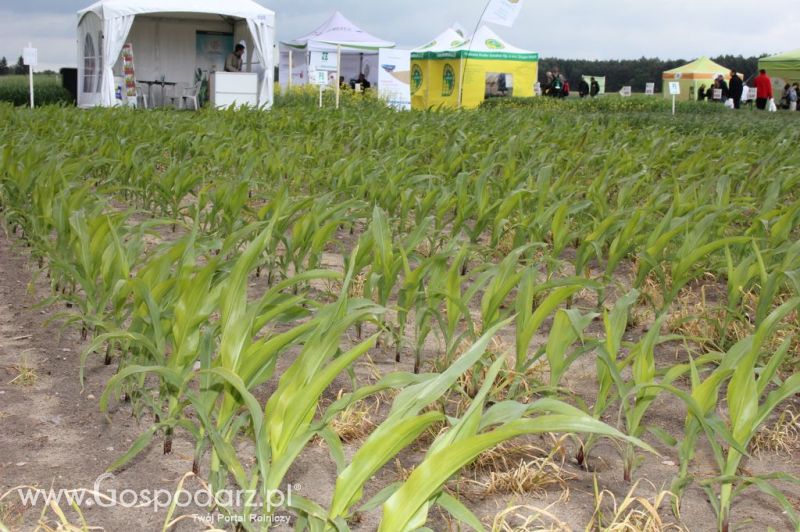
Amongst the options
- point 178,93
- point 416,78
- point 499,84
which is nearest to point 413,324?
point 178,93

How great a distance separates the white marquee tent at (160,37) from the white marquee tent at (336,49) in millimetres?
4127

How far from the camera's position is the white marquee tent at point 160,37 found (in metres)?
14.5

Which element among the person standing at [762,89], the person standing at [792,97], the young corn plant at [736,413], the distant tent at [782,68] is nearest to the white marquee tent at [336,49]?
the person standing at [762,89]

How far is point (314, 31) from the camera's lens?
23.5 meters

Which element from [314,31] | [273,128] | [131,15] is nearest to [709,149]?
[273,128]

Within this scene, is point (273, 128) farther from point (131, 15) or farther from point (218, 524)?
point (131, 15)

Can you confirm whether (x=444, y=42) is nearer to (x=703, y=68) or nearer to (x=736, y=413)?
(x=703, y=68)

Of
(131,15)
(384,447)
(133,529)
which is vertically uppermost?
(131,15)

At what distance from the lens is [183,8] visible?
14.7 m

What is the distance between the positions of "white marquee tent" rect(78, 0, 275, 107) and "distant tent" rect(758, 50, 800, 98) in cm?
1612

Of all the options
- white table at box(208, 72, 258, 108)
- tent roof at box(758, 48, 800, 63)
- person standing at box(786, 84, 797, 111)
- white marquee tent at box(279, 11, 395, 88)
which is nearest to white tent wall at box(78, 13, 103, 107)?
white table at box(208, 72, 258, 108)

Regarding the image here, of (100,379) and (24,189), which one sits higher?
(24,189)

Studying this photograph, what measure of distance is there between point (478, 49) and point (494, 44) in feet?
2.04

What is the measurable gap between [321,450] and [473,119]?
7.26 metres
